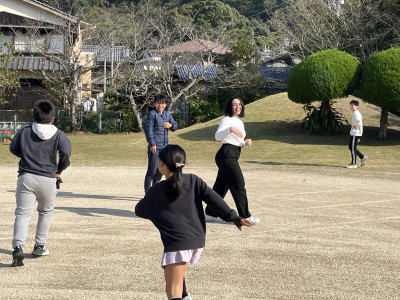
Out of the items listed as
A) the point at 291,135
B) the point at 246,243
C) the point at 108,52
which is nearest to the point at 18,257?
the point at 246,243

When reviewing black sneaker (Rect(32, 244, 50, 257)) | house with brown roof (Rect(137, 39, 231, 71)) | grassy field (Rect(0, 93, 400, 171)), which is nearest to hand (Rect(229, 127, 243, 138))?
black sneaker (Rect(32, 244, 50, 257))

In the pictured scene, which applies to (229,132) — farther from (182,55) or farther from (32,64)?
(32,64)

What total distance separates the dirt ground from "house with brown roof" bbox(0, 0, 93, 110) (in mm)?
18638

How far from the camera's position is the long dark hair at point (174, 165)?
4328 mm

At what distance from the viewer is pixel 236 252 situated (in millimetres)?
7090

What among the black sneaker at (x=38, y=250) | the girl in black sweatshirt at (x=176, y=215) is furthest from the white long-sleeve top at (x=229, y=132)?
the girl in black sweatshirt at (x=176, y=215)

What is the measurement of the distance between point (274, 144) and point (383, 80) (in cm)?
456

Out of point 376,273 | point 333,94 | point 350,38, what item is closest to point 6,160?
point 333,94

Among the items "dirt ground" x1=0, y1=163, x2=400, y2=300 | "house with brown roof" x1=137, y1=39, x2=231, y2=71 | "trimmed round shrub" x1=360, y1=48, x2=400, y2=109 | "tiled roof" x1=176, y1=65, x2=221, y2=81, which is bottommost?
"dirt ground" x1=0, y1=163, x2=400, y2=300

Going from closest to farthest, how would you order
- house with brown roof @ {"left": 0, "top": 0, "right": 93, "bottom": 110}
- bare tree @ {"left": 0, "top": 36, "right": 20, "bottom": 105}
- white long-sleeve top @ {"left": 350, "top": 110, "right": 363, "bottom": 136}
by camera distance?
1. white long-sleeve top @ {"left": 350, "top": 110, "right": 363, "bottom": 136}
2. bare tree @ {"left": 0, "top": 36, "right": 20, "bottom": 105}
3. house with brown roof @ {"left": 0, "top": 0, "right": 93, "bottom": 110}

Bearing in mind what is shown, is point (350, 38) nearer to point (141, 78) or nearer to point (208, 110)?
point (208, 110)

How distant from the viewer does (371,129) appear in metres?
25.6

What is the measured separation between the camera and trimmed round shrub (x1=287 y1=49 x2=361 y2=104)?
74.2 feet

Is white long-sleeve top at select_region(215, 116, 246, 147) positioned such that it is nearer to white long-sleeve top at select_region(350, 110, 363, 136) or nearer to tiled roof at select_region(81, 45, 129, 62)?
white long-sleeve top at select_region(350, 110, 363, 136)
